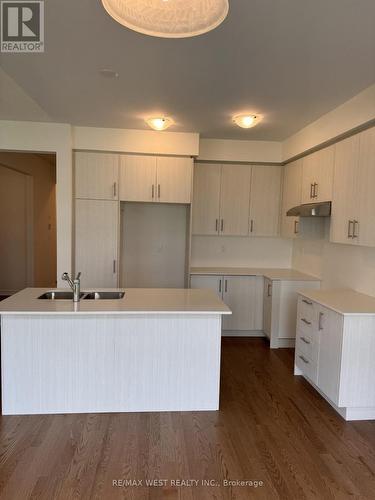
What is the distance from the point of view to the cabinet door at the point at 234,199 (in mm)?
4793

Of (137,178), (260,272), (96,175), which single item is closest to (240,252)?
(260,272)

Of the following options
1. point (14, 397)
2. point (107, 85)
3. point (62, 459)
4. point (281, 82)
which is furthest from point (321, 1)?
point (14, 397)

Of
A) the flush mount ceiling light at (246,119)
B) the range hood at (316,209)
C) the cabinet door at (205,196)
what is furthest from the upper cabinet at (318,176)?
the cabinet door at (205,196)

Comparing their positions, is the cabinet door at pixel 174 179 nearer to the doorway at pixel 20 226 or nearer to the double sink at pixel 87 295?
the double sink at pixel 87 295

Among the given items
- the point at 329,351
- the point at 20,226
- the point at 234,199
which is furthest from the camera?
the point at 20,226

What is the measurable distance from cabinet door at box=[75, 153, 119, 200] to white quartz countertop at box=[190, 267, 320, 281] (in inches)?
62.3

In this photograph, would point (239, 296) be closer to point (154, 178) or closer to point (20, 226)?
point (154, 178)

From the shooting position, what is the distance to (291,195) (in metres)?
4.53

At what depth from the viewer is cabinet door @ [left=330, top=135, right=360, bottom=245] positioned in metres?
3.07

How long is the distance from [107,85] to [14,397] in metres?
2.71

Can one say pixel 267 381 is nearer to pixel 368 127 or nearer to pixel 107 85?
pixel 368 127

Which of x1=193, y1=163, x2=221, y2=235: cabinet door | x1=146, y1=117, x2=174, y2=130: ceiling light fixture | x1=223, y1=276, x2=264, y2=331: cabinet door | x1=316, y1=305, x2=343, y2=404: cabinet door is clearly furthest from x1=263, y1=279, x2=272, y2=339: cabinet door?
x1=146, y1=117, x2=174, y2=130: ceiling light fixture

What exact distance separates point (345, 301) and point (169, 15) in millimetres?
2612

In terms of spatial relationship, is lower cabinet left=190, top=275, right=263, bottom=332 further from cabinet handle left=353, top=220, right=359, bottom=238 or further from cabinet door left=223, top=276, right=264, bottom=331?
cabinet handle left=353, top=220, right=359, bottom=238
